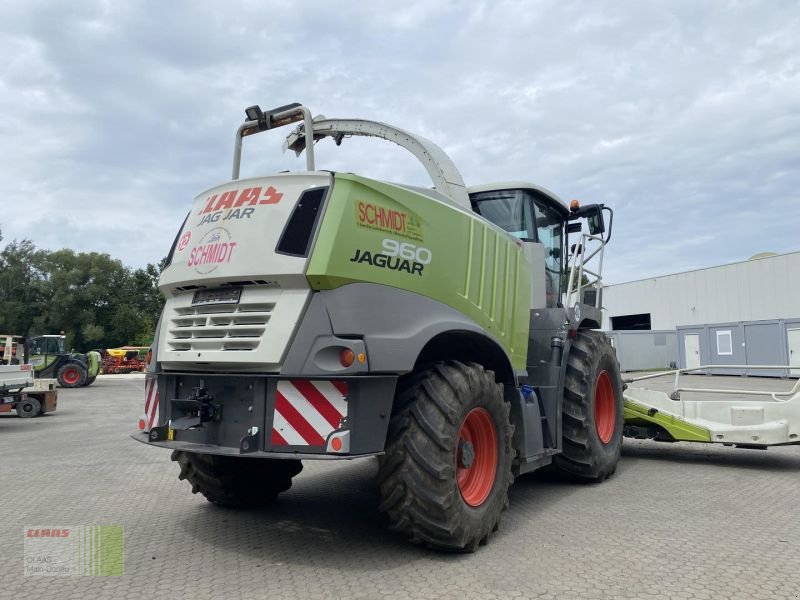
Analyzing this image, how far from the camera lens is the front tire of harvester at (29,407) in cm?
1496

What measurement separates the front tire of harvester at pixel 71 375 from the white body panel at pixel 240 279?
24353mm

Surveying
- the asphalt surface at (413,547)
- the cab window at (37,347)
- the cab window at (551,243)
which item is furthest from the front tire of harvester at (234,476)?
the cab window at (37,347)

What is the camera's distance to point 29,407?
1502 cm

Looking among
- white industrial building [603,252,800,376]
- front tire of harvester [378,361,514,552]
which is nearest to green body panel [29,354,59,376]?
white industrial building [603,252,800,376]

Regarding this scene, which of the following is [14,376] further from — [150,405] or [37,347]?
[37,347]

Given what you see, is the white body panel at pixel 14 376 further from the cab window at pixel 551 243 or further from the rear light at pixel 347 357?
the rear light at pixel 347 357

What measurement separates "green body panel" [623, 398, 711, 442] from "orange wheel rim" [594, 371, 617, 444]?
0.66 metres

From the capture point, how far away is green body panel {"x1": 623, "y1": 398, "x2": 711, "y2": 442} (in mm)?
7370

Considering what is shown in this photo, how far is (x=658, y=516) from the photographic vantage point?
5.12 metres

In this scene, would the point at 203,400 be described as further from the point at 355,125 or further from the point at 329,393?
the point at 355,125

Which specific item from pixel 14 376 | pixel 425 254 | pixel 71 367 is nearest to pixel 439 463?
pixel 425 254

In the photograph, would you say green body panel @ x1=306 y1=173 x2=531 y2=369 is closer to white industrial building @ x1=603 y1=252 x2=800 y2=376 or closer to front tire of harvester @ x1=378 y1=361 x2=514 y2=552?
front tire of harvester @ x1=378 y1=361 x2=514 y2=552

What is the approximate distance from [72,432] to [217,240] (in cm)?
952

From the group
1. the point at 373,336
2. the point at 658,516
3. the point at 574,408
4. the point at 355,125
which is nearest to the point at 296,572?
the point at 373,336
